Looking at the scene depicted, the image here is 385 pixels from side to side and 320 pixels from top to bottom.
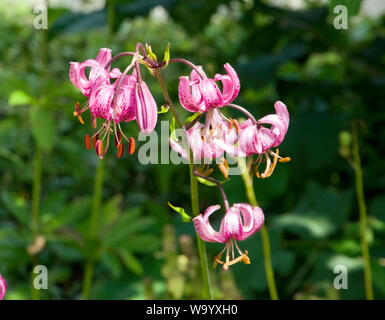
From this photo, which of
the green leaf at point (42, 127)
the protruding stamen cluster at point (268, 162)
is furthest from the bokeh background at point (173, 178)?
the protruding stamen cluster at point (268, 162)

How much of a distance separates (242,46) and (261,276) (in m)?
0.87

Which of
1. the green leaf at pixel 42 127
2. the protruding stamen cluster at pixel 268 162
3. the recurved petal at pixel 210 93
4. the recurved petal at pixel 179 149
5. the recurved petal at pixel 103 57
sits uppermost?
the green leaf at pixel 42 127

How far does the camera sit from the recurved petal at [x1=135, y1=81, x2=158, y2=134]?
0.42 metres

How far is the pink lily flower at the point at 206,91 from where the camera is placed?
45 cm

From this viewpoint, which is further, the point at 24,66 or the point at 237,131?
the point at 24,66

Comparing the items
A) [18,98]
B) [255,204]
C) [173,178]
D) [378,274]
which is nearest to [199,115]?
[255,204]

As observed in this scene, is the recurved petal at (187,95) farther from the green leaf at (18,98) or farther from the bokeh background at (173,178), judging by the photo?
the green leaf at (18,98)

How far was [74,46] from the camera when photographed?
7.27 ft

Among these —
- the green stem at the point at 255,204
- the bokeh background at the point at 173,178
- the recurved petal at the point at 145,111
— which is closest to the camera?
the recurved petal at the point at 145,111

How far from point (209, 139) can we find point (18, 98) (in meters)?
0.67

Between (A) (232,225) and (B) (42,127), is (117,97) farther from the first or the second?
(B) (42,127)

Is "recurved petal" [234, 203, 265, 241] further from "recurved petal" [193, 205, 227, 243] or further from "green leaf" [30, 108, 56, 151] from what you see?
"green leaf" [30, 108, 56, 151]
